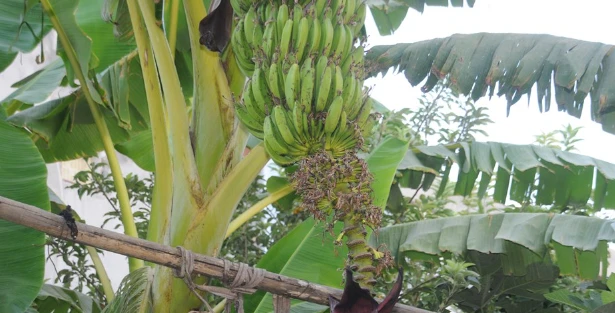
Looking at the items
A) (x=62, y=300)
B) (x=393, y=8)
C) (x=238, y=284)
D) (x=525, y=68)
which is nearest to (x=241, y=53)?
(x=238, y=284)

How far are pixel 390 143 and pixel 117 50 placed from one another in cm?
123

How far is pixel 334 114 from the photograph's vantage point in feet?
4.21

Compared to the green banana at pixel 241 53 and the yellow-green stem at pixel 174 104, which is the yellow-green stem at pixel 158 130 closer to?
the yellow-green stem at pixel 174 104

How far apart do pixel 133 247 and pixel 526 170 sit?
6.52 feet

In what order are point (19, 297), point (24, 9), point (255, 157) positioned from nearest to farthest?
point (255, 157) < point (19, 297) < point (24, 9)

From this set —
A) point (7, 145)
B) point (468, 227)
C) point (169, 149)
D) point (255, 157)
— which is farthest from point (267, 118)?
point (468, 227)

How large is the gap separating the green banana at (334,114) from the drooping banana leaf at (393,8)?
1.01m

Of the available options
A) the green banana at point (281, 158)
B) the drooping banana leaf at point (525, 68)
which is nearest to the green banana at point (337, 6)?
the green banana at point (281, 158)

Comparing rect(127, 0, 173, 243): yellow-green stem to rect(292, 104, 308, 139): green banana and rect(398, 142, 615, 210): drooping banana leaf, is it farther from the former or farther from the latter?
rect(398, 142, 615, 210): drooping banana leaf

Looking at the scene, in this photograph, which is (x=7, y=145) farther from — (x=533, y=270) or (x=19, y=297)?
(x=533, y=270)

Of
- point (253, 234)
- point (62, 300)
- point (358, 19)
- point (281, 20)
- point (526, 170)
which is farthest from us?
point (253, 234)

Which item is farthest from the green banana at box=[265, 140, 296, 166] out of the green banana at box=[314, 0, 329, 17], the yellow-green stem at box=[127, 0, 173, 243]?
the yellow-green stem at box=[127, 0, 173, 243]

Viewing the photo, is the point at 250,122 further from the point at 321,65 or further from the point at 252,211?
the point at 252,211

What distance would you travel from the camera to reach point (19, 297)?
182 centimetres
